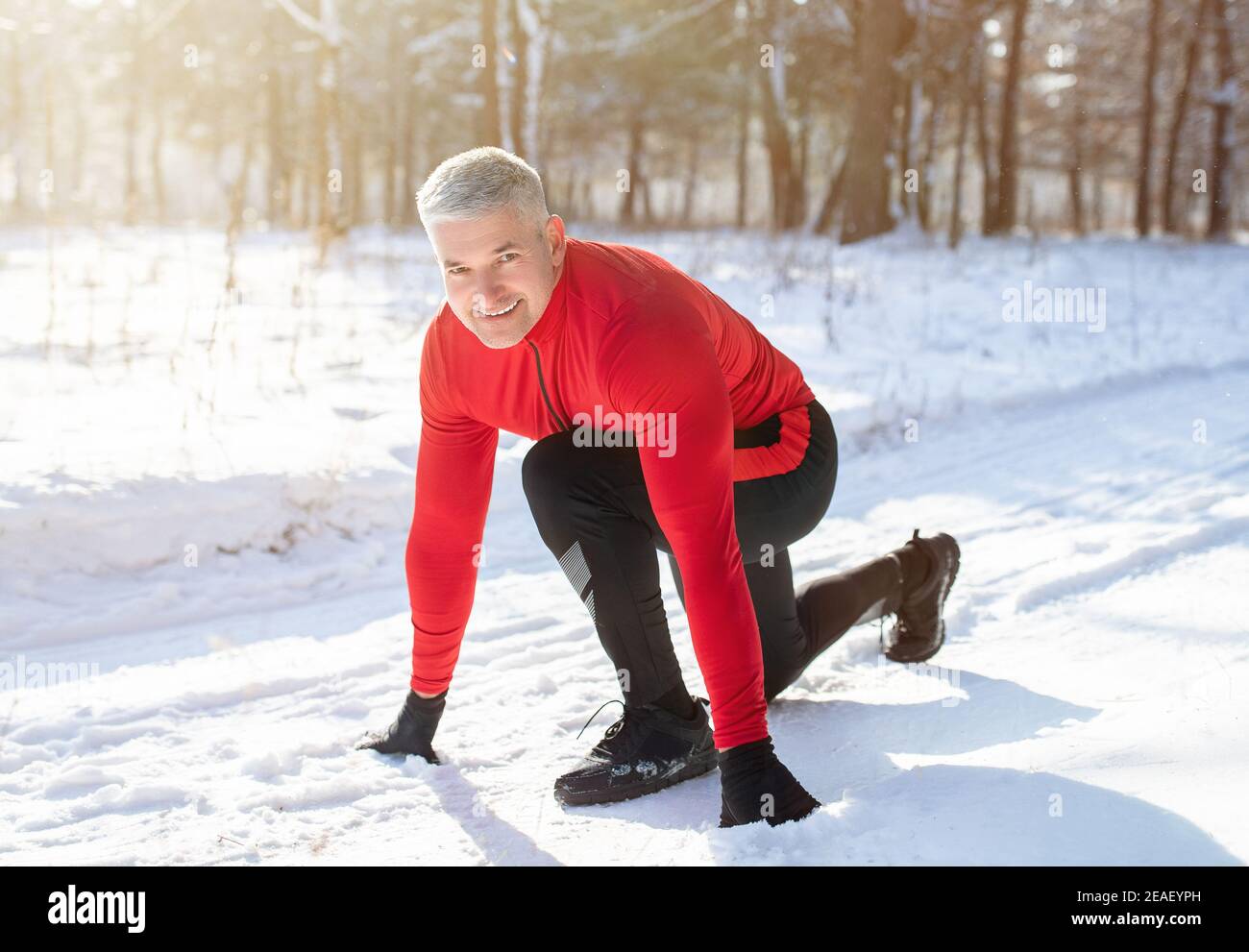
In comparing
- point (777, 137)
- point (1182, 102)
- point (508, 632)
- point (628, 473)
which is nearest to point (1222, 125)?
point (1182, 102)

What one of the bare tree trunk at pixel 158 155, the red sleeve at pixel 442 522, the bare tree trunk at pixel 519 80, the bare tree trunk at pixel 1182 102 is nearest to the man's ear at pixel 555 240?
the red sleeve at pixel 442 522

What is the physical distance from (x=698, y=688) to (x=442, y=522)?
1172 mm

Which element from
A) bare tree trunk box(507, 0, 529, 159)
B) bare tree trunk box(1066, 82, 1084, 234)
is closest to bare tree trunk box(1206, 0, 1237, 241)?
bare tree trunk box(1066, 82, 1084, 234)

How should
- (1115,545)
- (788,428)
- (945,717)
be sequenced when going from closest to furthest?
(788,428) → (945,717) → (1115,545)

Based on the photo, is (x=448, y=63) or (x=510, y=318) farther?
(x=448, y=63)

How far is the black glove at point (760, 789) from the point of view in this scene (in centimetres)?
240

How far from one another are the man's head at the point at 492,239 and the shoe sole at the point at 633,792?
46.2 inches

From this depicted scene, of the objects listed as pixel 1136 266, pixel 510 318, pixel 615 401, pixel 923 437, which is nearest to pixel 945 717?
pixel 615 401

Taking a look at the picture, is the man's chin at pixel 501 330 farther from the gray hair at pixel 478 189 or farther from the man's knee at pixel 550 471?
the man's knee at pixel 550 471

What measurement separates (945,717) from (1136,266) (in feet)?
41.5

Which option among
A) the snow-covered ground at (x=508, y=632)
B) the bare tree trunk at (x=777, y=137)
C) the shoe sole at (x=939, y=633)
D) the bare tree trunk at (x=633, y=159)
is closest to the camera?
the snow-covered ground at (x=508, y=632)

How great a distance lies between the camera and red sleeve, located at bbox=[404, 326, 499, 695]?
2.82 meters

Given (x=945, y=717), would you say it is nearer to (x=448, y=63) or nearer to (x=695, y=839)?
(x=695, y=839)

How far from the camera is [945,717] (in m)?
3.27
